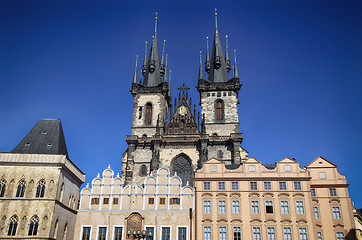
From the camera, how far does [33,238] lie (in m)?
28.9

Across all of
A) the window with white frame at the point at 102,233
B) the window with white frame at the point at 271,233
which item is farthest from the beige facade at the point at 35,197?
the window with white frame at the point at 271,233

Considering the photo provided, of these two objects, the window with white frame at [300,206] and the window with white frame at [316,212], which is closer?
the window with white frame at [300,206]

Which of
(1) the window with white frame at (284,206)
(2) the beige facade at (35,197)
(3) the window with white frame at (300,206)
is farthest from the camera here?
(1) the window with white frame at (284,206)

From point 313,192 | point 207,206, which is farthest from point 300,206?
point 207,206

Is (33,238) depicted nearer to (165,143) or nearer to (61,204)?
(61,204)

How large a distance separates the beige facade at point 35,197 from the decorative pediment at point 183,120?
71.7ft

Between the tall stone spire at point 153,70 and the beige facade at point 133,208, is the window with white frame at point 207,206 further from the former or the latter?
the tall stone spire at point 153,70

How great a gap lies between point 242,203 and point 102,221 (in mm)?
12998

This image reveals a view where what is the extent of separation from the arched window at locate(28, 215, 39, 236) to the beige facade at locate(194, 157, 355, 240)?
1362 cm

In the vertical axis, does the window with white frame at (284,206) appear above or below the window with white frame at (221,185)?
below

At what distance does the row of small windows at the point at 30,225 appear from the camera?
29.2 m

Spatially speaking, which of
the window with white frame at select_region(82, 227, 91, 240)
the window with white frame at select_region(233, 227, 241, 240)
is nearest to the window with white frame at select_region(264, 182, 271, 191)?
the window with white frame at select_region(233, 227, 241, 240)

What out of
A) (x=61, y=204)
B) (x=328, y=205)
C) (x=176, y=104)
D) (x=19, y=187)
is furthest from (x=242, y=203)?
(x=176, y=104)

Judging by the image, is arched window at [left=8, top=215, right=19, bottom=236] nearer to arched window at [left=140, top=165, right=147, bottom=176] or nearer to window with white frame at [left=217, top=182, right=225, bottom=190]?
window with white frame at [left=217, top=182, right=225, bottom=190]
